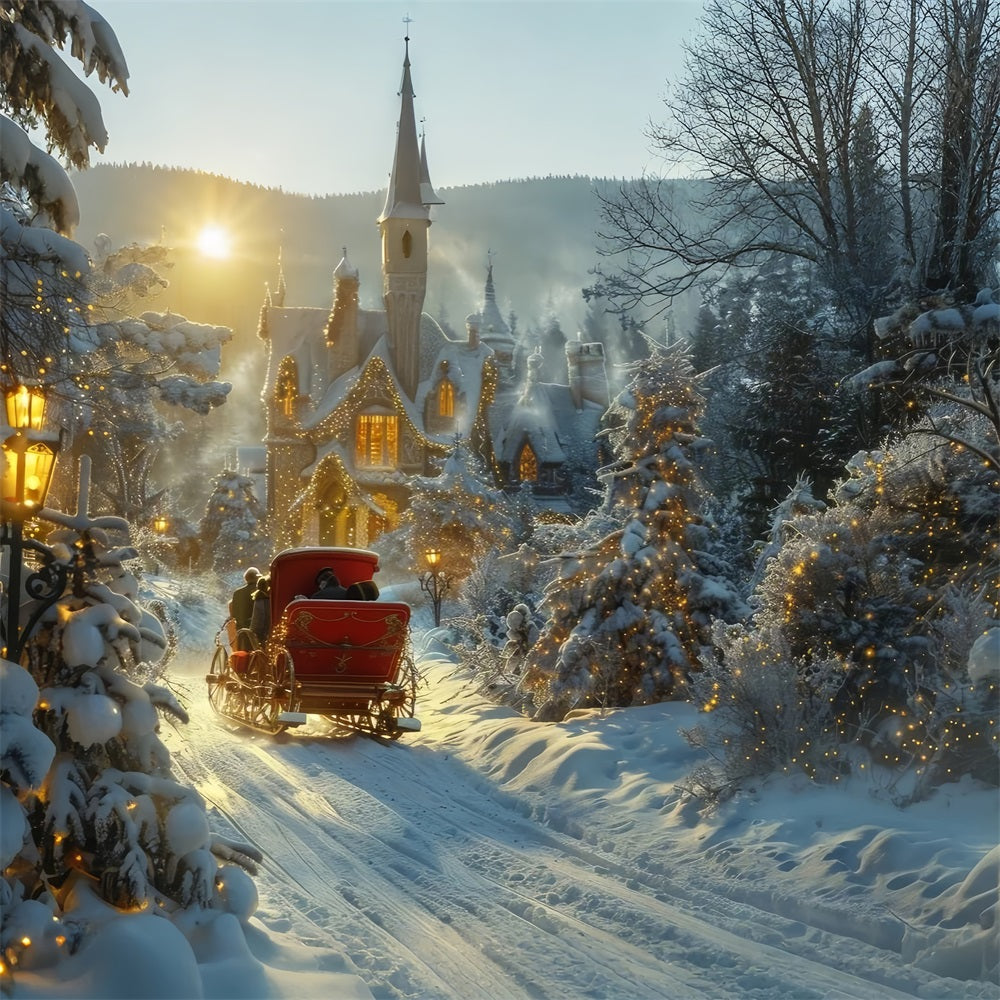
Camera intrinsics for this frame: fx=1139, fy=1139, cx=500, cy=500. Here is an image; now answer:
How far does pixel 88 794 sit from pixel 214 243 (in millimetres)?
97220

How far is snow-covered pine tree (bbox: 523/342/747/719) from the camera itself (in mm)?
15109

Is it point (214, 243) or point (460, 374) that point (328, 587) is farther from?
point (214, 243)

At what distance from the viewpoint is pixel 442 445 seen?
47.2m

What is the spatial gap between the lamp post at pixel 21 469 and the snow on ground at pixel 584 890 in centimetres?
224

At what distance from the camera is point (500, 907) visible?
8000mm

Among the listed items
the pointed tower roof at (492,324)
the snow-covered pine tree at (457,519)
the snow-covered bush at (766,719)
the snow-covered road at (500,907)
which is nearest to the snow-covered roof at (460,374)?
the snow-covered pine tree at (457,519)

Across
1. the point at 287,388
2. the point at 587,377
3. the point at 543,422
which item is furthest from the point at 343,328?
the point at 587,377

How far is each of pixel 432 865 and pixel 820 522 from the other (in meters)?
6.12

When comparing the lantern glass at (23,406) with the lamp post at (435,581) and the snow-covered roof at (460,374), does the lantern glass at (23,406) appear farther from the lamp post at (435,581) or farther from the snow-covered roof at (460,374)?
the snow-covered roof at (460,374)

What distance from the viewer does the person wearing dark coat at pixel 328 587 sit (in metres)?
16.3

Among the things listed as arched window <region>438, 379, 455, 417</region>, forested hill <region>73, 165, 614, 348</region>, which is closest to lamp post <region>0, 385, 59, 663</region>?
arched window <region>438, 379, 455, 417</region>

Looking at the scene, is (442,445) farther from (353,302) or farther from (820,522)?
(820,522)

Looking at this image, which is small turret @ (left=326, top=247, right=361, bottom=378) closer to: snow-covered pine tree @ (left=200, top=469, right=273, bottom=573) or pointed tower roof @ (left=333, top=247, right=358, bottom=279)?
pointed tower roof @ (left=333, top=247, right=358, bottom=279)

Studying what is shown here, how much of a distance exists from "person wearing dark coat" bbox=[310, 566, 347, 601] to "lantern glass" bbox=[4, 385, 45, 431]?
822 cm
